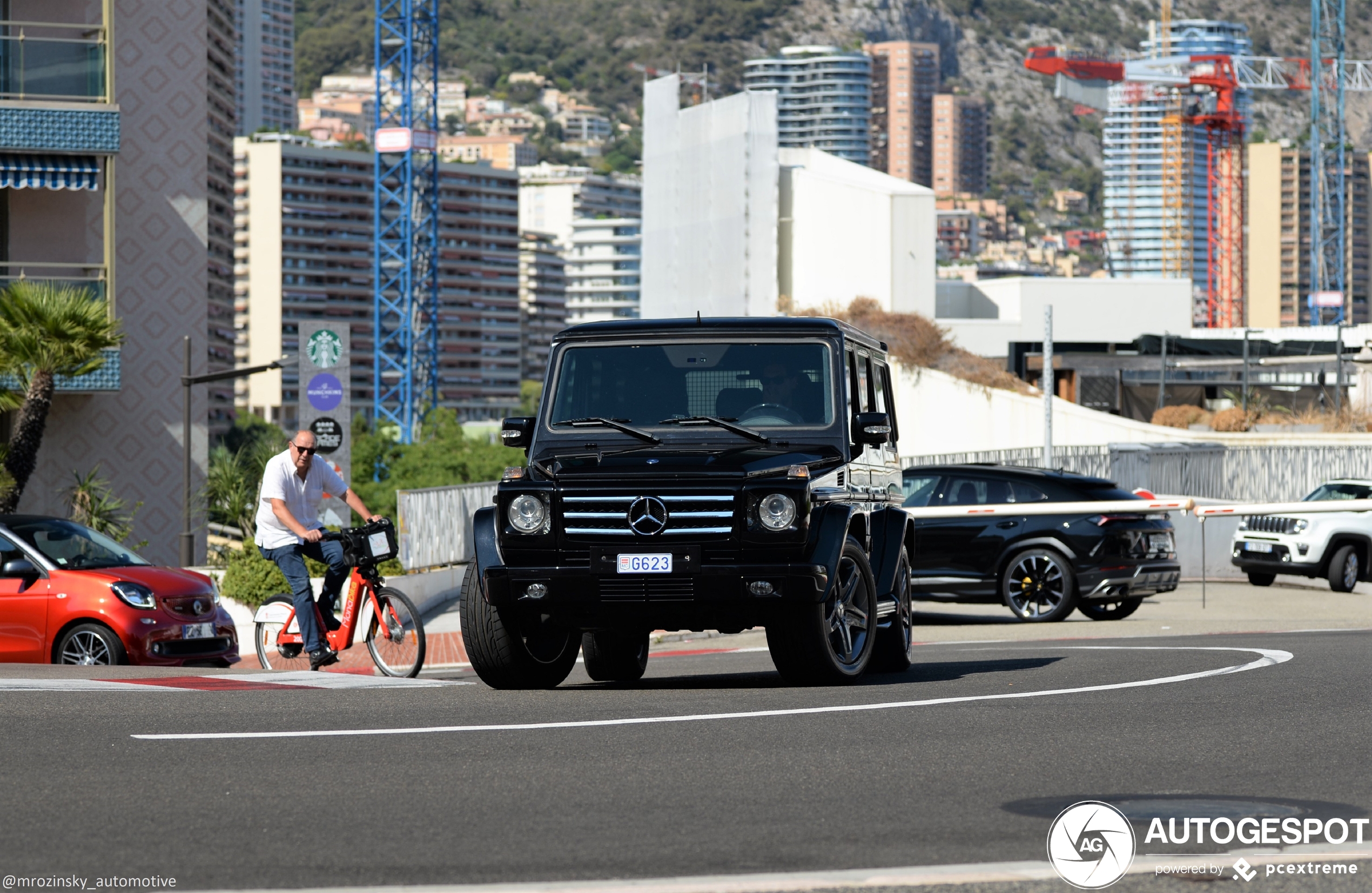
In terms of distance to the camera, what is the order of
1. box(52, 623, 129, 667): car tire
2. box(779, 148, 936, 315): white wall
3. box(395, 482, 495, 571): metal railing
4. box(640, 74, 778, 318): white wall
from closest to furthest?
box(52, 623, 129, 667): car tire < box(395, 482, 495, 571): metal railing < box(779, 148, 936, 315): white wall < box(640, 74, 778, 318): white wall

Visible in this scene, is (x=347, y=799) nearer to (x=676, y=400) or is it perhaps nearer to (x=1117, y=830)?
(x=1117, y=830)

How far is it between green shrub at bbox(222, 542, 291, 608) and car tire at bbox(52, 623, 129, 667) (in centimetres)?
620

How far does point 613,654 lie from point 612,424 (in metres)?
2.00

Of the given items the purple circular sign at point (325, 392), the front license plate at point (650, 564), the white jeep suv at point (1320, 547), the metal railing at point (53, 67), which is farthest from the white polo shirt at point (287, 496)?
the metal railing at point (53, 67)

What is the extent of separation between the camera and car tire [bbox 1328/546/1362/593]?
25203 millimetres

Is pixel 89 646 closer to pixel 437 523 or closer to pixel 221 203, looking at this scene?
pixel 437 523

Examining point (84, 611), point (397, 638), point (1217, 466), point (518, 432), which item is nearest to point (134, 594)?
point (84, 611)

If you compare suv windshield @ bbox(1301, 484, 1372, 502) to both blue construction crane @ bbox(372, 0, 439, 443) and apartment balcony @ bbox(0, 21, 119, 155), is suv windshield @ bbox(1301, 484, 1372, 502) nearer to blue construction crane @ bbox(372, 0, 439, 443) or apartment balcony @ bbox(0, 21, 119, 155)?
apartment balcony @ bbox(0, 21, 119, 155)

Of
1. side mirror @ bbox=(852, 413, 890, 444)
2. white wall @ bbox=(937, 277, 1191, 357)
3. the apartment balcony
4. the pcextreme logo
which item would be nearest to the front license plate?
side mirror @ bbox=(852, 413, 890, 444)

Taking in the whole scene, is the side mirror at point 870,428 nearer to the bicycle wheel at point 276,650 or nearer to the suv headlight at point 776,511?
the suv headlight at point 776,511

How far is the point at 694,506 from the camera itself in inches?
379

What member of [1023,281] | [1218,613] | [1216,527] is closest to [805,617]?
[1218,613]

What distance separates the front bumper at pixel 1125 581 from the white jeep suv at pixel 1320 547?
6689 millimetres

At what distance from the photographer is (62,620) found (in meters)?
14.2
